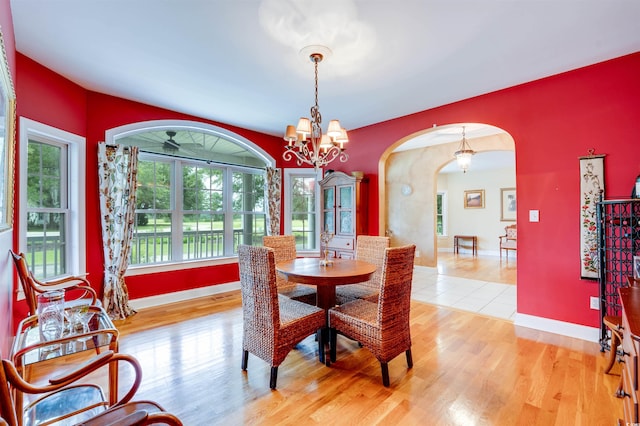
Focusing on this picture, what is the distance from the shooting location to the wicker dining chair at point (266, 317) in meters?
2.09

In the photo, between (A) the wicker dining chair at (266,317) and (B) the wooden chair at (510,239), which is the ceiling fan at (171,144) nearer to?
(A) the wicker dining chair at (266,317)

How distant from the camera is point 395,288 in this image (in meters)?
2.17

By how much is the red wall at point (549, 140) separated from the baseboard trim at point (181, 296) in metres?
0.13

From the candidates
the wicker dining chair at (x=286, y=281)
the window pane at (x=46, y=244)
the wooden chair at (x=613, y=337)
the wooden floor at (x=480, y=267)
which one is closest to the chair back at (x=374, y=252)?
the wicker dining chair at (x=286, y=281)

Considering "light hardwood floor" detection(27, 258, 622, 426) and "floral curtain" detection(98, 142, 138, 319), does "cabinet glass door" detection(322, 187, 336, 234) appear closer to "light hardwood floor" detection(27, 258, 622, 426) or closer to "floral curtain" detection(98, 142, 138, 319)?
"light hardwood floor" detection(27, 258, 622, 426)

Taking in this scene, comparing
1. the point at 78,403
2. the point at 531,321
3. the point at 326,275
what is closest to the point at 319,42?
the point at 326,275

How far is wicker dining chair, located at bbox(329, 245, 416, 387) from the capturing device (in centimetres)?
212

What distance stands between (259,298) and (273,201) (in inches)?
125

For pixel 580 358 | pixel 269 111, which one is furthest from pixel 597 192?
pixel 269 111

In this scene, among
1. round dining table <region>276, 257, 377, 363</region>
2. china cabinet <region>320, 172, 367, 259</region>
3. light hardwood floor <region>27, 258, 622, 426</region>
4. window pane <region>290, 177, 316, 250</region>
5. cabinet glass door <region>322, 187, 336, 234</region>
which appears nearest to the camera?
light hardwood floor <region>27, 258, 622, 426</region>

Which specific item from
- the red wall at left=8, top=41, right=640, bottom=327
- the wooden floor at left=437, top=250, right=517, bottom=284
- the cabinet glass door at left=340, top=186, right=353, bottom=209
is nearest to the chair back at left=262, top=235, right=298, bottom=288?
the cabinet glass door at left=340, top=186, right=353, bottom=209

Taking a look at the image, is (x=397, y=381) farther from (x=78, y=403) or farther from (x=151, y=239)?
(x=151, y=239)

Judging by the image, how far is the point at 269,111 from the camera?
4125 millimetres

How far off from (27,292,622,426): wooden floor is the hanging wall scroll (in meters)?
0.77
